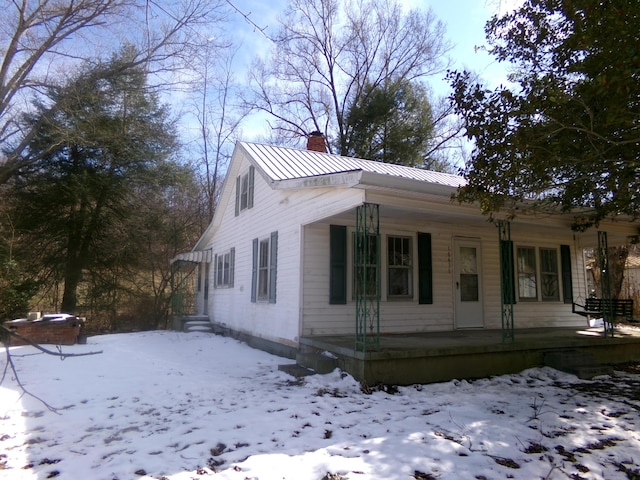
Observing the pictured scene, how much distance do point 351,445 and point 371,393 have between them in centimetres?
188

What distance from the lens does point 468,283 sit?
9.98 metres

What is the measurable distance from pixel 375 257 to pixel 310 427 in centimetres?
382

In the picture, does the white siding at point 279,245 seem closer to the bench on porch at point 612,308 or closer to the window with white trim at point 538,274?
the window with white trim at point 538,274

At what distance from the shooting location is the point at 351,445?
4066mm

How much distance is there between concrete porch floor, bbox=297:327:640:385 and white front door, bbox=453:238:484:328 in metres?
0.90

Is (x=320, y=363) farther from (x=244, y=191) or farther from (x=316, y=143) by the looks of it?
(x=316, y=143)

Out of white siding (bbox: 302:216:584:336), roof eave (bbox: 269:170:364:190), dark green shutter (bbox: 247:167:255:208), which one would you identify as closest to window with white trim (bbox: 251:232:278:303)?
dark green shutter (bbox: 247:167:255:208)

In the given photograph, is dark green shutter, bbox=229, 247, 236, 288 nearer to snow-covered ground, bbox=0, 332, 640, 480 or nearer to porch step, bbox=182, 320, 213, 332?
porch step, bbox=182, 320, 213, 332

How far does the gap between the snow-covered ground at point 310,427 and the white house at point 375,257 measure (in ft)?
5.24

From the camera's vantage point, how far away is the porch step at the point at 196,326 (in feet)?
47.1

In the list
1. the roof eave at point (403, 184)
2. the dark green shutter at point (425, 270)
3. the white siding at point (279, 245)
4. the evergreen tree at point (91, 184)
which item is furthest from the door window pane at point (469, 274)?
the evergreen tree at point (91, 184)

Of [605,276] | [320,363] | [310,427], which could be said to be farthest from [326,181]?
[605,276]

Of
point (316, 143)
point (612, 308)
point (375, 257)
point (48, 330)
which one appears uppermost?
point (316, 143)

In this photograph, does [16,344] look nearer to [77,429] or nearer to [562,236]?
[77,429]
